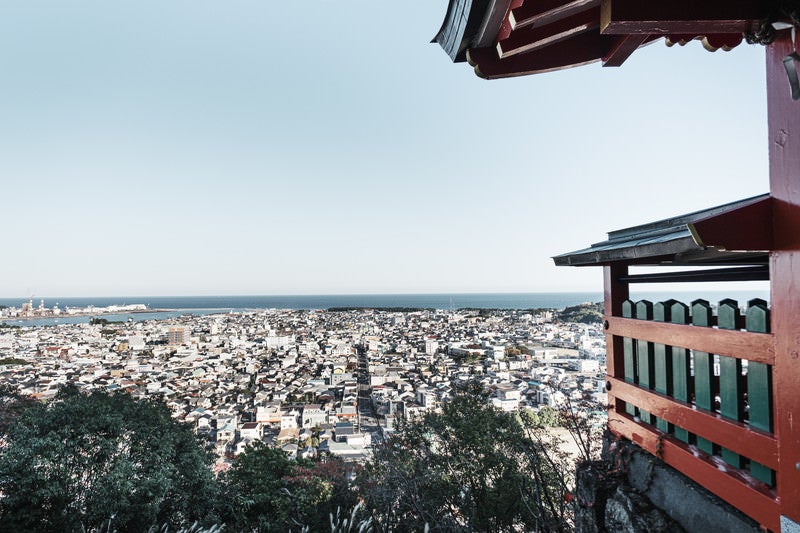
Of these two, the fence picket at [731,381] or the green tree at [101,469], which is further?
the green tree at [101,469]

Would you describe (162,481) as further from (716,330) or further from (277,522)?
(716,330)

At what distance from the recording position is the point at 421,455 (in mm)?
6531

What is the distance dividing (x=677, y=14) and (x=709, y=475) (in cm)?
157

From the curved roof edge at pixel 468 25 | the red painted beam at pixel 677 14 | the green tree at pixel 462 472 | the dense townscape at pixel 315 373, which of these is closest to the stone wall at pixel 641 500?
the red painted beam at pixel 677 14

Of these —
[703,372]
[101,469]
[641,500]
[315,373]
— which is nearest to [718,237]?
[703,372]

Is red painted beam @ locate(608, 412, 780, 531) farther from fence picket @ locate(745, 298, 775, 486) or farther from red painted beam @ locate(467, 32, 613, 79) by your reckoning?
red painted beam @ locate(467, 32, 613, 79)

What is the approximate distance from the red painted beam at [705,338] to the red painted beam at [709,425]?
24cm

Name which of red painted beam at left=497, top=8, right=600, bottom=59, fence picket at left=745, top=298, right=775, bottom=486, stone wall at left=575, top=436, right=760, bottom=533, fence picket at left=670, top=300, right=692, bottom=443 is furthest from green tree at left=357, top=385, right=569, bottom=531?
red painted beam at left=497, top=8, right=600, bottom=59

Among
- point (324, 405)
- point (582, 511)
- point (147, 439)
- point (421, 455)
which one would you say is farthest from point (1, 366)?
point (582, 511)

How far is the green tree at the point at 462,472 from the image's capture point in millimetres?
5070

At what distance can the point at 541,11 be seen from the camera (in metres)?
1.22

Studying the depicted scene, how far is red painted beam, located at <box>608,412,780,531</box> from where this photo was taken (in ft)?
4.06

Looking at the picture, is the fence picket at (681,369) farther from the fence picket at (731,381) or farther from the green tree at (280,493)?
the green tree at (280,493)

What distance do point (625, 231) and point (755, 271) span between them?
0.63 m
